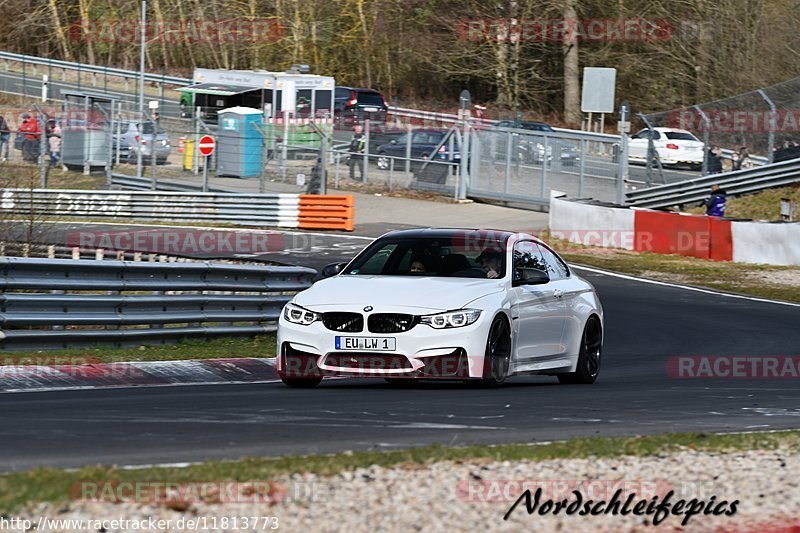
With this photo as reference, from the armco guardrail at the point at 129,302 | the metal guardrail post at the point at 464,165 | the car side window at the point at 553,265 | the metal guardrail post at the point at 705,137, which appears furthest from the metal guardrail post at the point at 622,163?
the car side window at the point at 553,265

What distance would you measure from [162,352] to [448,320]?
3.99m

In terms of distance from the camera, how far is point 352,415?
870 centimetres

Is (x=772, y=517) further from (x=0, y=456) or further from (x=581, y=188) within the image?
(x=581, y=188)

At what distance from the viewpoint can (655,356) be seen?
→ 14977mm

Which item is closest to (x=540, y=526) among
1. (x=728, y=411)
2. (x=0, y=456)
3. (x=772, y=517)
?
(x=772, y=517)

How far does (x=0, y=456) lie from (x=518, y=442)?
9.36ft

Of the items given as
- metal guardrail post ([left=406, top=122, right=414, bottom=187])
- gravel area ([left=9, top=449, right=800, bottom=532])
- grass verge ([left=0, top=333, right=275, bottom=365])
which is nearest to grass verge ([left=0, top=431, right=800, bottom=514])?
gravel area ([left=9, top=449, right=800, bottom=532])

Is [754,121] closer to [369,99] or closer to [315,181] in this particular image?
[315,181]

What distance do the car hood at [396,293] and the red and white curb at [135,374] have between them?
5.90 ft

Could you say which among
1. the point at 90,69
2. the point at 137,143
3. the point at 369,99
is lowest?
the point at 137,143

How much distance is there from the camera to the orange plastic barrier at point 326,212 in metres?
33.2

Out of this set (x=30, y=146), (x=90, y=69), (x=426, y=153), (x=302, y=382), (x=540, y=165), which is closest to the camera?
(x=302, y=382)

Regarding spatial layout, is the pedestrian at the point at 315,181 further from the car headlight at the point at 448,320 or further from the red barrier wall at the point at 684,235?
the car headlight at the point at 448,320

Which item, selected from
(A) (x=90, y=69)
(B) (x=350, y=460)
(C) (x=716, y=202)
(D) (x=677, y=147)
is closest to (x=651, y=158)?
(D) (x=677, y=147)
